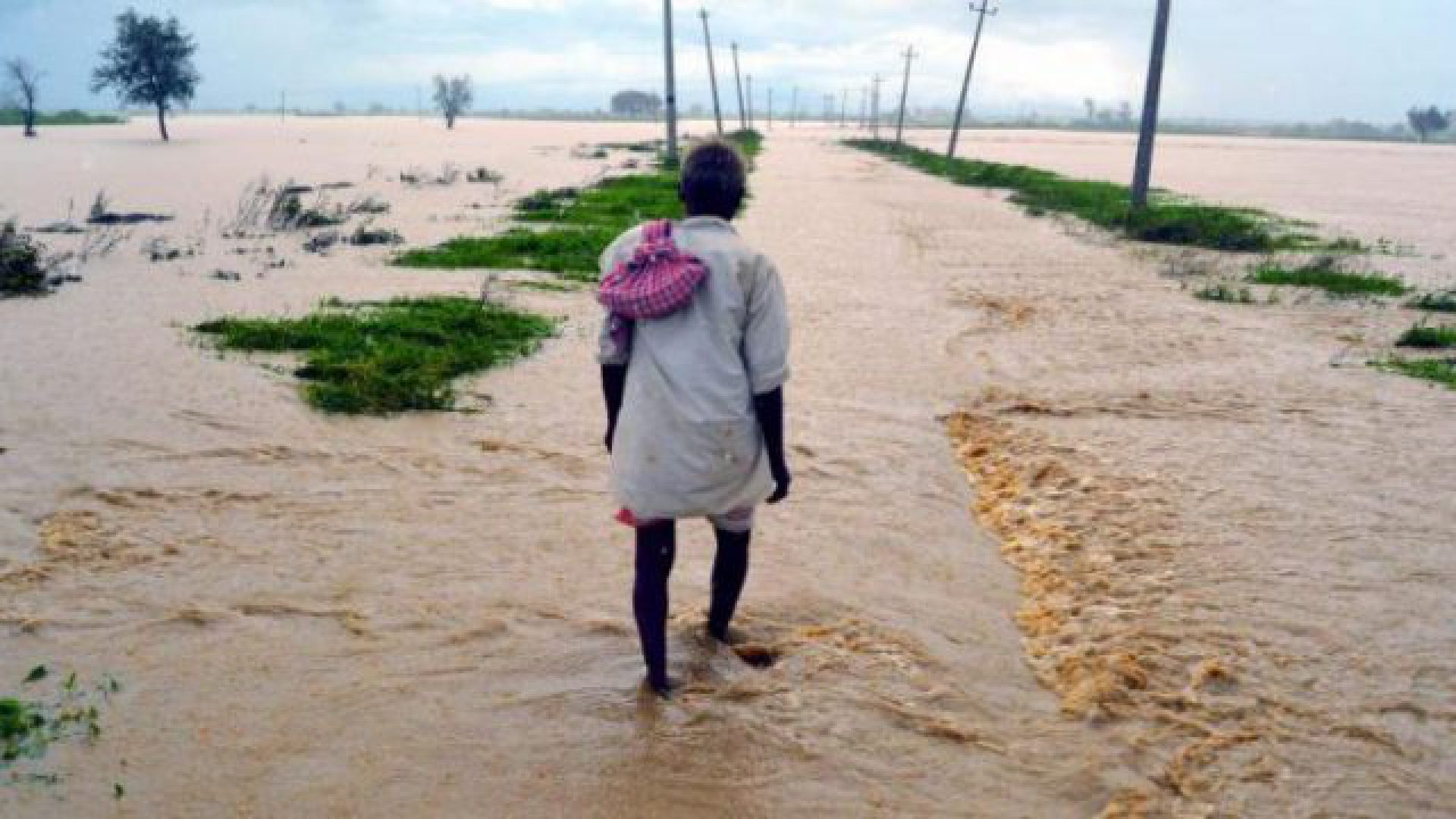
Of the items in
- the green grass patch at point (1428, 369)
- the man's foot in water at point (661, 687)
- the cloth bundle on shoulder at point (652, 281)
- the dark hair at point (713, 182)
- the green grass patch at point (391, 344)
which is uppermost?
the dark hair at point (713, 182)

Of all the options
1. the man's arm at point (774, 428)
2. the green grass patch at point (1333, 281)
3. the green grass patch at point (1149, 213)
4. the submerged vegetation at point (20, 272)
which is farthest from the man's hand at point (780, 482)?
the green grass patch at point (1149, 213)

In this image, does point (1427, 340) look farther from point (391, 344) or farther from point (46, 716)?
point (46, 716)

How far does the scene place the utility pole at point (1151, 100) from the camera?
2438cm

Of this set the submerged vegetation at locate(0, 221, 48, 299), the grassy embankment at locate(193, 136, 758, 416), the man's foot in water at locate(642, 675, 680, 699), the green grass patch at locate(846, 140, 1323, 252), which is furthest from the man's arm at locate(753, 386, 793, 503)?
the green grass patch at locate(846, 140, 1323, 252)

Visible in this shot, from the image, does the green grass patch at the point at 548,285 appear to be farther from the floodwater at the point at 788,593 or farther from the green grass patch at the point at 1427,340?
the green grass patch at the point at 1427,340

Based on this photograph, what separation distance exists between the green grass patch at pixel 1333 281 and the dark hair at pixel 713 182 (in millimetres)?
12427

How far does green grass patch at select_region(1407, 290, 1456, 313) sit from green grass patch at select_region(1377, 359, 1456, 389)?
365cm

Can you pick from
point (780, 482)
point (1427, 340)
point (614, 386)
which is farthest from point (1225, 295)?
point (614, 386)

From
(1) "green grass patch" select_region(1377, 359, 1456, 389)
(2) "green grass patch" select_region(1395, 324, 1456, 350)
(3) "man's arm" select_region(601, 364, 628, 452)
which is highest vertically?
(3) "man's arm" select_region(601, 364, 628, 452)

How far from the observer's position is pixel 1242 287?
47.2 feet

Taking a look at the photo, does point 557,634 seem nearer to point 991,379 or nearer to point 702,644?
point 702,644

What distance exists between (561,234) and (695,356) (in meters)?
13.8

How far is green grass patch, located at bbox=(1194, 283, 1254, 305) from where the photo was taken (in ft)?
43.4

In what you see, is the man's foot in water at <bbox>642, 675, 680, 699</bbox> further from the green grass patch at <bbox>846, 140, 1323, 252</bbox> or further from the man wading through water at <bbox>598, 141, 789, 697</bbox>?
the green grass patch at <bbox>846, 140, 1323, 252</bbox>
